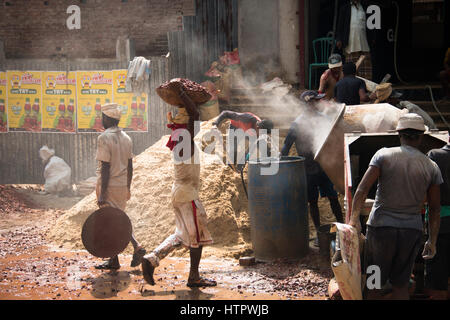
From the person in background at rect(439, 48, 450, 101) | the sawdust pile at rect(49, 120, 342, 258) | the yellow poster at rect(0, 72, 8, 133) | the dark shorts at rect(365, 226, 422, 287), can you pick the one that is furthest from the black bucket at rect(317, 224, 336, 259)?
the yellow poster at rect(0, 72, 8, 133)

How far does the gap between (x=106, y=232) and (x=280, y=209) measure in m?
2.24

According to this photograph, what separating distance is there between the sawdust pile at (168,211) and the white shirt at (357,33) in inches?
163

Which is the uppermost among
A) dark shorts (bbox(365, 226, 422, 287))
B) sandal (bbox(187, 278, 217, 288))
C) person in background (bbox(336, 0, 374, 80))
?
person in background (bbox(336, 0, 374, 80))

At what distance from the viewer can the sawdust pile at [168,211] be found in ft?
26.7

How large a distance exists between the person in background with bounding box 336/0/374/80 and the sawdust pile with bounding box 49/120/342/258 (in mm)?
4016

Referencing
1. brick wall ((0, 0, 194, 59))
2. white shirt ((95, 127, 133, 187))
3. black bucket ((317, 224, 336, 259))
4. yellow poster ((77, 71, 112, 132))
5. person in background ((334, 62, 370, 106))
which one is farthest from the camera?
brick wall ((0, 0, 194, 59))

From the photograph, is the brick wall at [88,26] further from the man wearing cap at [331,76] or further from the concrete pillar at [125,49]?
the man wearing cap at [331,76]

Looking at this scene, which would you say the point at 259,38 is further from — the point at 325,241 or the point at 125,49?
the point at 325,241

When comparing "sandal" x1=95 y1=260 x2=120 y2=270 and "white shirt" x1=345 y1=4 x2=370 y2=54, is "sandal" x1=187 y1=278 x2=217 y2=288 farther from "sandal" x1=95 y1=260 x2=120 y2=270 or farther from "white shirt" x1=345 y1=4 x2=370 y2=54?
"white shirt" x1=345 y1=4 x2=370 y2=54

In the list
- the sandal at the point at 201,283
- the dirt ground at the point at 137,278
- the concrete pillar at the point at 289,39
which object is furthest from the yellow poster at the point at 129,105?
the sandal at the point at 201,283

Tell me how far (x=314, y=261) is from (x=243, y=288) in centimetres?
130

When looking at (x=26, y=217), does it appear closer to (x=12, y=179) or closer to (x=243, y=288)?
(x=12, y=179)

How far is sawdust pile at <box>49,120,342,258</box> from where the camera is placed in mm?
8141
